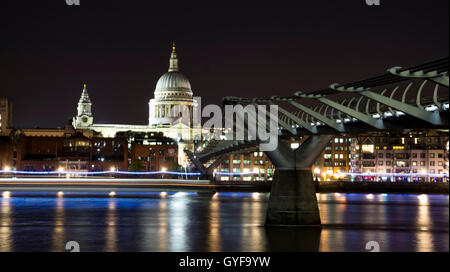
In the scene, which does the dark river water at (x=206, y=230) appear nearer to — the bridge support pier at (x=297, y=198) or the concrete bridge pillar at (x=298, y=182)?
the bridge support pier at (x=297, y=198)

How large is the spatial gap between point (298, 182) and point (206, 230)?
7.99 m

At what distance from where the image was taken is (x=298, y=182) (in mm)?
38625

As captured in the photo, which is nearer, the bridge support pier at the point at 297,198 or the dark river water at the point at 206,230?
the dark river water at the point at 206,230

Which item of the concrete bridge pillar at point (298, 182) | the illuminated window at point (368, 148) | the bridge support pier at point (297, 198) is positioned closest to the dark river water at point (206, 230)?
the bridge support pier at point (297, 198)

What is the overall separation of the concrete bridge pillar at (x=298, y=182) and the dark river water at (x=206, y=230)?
30.8 inches

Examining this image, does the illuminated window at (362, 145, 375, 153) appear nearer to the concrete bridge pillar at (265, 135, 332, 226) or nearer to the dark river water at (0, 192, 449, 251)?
the dark river water at (0, 192, 449, 251)

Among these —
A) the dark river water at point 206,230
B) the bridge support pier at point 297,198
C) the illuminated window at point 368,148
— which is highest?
the illuminated window at point 368,148

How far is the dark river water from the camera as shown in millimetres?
35438

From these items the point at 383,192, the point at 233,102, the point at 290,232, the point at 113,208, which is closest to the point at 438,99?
the point at 290,232

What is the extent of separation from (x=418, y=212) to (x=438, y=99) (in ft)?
133

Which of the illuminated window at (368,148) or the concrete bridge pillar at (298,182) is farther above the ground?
the illuminated window at (368,148)

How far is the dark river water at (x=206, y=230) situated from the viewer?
1395 inches

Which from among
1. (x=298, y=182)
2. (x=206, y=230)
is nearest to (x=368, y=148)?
(x=206, y=230)
